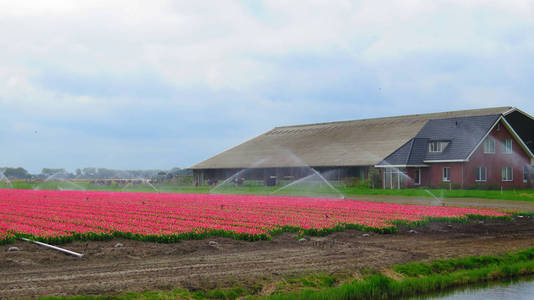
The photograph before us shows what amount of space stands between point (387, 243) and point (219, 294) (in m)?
8.17

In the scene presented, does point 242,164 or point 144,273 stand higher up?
point 242,164

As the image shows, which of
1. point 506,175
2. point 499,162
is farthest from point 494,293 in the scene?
point 506,175

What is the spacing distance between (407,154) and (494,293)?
43832 millimetres

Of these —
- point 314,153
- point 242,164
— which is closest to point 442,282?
point 314,153

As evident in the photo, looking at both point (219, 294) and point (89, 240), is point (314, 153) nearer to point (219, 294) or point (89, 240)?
point (89, 240)

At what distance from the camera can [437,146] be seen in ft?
184

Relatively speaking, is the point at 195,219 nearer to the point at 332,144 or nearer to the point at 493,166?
the point at 493,166

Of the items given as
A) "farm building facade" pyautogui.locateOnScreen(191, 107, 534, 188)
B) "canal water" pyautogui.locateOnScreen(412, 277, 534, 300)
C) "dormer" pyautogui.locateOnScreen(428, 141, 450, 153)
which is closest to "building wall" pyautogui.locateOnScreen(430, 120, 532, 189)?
"farm building facade" pyautogui.locateOnScreen(191, 107, 534, 188)

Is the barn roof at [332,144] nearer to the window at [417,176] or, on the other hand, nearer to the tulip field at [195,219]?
the window at [417,176]

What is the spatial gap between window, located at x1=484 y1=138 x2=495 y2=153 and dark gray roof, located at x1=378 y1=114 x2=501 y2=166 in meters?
1.25

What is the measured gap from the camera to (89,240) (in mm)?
17828

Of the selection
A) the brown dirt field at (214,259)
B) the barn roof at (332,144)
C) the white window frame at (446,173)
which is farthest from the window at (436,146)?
the brown dirt field at (214,259)

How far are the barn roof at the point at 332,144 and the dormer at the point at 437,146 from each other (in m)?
3.60

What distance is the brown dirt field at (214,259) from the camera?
11.9 meters
